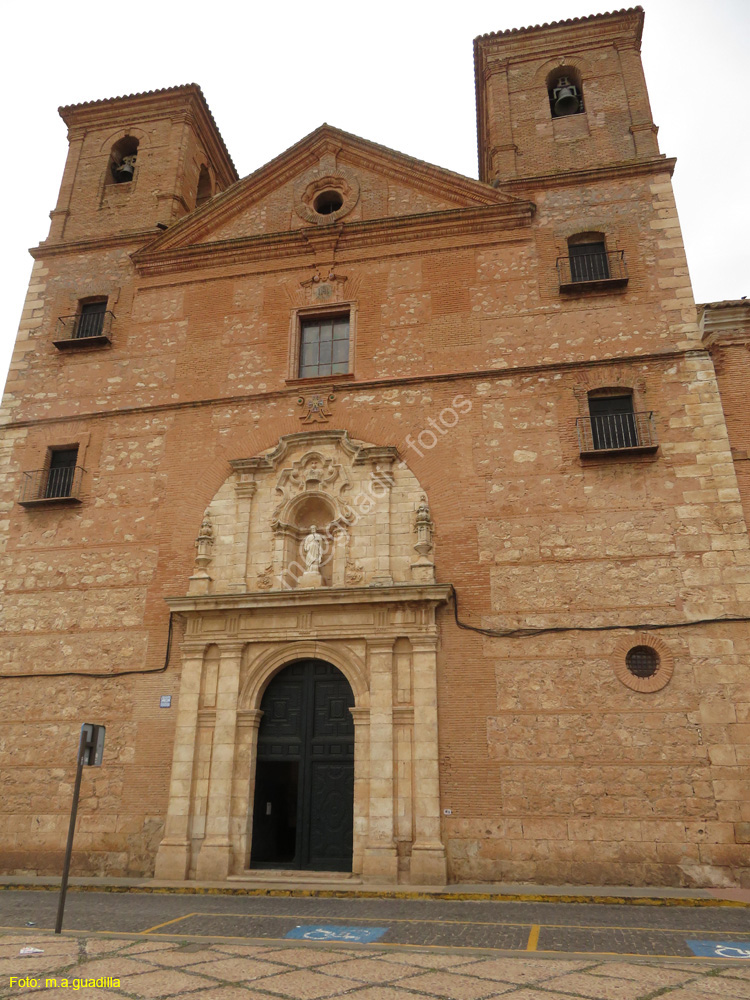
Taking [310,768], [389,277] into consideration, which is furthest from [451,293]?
[310,768]

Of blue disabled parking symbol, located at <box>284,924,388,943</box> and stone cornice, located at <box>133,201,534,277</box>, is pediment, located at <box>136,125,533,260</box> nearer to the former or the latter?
stone cornice, located at <box>133,201,534,277</box>

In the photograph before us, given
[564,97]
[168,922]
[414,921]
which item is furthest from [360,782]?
[564,97]

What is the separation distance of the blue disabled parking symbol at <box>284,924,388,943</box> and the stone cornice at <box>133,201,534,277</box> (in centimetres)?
1119

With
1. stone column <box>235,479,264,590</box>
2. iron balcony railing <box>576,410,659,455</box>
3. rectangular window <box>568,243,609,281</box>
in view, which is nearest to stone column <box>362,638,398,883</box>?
stone column <box>235,479,264,590</box>

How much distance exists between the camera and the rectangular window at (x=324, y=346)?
13648 mm

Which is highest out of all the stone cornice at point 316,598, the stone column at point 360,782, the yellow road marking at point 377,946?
the stone cornice at point 316,598

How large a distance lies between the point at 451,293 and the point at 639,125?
5.15 m

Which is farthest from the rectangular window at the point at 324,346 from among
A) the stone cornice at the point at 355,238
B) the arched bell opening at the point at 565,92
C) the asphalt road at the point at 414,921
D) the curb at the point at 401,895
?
the asphalt road at the point at 414,921

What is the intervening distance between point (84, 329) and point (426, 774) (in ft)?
36.0

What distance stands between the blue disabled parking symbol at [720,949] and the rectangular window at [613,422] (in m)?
6.98

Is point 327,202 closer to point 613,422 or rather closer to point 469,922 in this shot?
point 613,422

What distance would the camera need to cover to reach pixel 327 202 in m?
15.4

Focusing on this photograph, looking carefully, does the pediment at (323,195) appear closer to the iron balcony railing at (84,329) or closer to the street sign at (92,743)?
the iron balcony railing at (84,329)

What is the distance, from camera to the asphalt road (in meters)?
6.60
